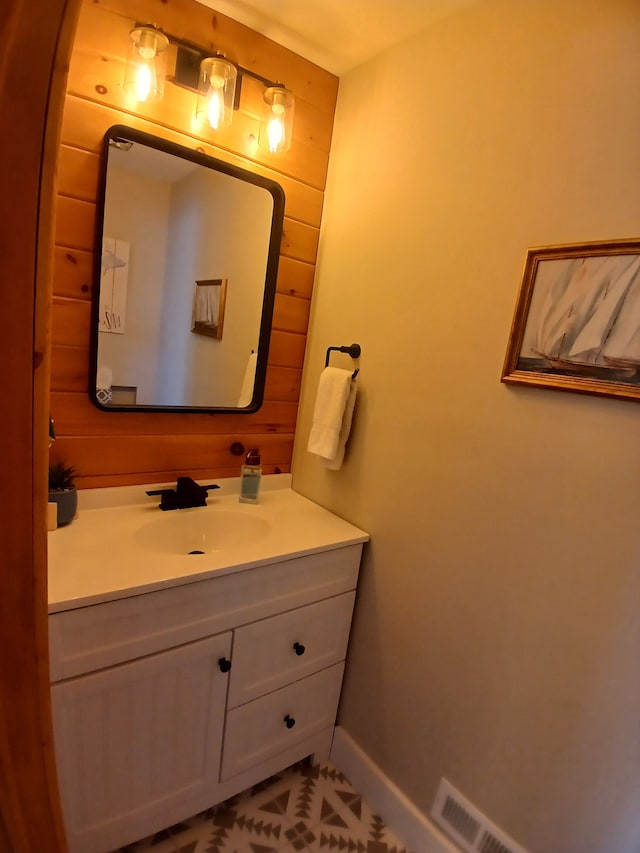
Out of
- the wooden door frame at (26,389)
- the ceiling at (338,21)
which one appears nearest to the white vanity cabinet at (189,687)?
the wooden door frame at (26,389)

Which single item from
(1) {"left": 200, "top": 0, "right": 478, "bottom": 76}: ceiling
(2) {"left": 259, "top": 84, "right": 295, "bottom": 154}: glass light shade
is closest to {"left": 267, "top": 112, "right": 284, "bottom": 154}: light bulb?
(2) {"left": 259, "top": 84, "right": 295, "bottom": 154}: glass light shade

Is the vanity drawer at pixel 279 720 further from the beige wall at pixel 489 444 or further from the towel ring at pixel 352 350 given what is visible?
the towel ring at pixel 352 350

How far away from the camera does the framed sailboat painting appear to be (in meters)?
0.90

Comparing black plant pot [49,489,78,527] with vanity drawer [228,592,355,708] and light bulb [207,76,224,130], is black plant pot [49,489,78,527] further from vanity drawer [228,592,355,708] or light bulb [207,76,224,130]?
light bulb [207,76,224,130]

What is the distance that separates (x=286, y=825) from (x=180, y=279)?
175 centimetres

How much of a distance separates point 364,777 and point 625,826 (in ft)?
2.73

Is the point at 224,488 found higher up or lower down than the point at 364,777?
higher up

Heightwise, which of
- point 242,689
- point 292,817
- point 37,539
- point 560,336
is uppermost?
point 560,336

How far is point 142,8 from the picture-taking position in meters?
1.22

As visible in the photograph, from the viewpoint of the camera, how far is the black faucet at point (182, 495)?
4.86 feet

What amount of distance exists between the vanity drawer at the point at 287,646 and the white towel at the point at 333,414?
1.59ft

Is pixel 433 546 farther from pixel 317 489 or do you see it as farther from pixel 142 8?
pixel 142 8

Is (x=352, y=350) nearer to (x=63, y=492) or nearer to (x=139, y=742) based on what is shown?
(x=63, y=492)

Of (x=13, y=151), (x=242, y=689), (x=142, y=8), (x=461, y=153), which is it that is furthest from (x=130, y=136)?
(x=242, y=689)
